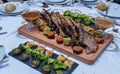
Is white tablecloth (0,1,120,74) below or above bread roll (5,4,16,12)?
below

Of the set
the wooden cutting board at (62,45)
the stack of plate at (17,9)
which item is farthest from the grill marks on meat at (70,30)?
the stack of plate at (17,9)

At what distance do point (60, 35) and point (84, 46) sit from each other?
0.56ft

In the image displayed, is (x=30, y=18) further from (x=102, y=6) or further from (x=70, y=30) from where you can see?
(x=102, y=6)

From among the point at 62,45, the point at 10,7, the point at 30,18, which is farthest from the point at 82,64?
the point at 10,7

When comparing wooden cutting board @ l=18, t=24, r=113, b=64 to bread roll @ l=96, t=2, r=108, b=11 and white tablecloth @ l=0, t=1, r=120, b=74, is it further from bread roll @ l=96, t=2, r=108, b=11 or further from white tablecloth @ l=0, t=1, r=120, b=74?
bread roll @ l=96, t=2, r=108, b=11

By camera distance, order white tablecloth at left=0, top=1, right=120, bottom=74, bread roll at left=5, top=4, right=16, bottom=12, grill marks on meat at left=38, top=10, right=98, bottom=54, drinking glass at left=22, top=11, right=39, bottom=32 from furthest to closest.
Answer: bread roll at left=5, top=4, right=16, bottom=12, drinking glass at left=22, top=11, right=39, bottom=32, grill marks on meat at left=38, top=10, right=98, bottom=54, white tablecloth at left=0, top=1, right=120, bottom=74

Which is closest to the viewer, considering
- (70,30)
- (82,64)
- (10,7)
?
(82,64)

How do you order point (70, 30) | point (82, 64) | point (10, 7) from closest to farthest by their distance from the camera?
1. point (82, 64)
2. point (70, 30)
3. point (10, 7)

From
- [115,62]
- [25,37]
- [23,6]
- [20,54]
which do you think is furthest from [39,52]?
[23,6]

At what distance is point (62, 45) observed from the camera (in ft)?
3.50

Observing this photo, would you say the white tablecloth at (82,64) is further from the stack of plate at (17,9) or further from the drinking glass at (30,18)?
the stack of plate at (17,9)

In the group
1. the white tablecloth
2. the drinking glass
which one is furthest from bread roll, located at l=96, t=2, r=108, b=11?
the drinking glass

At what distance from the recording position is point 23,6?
152 centimetres

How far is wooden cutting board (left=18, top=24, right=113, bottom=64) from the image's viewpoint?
0.97 m
